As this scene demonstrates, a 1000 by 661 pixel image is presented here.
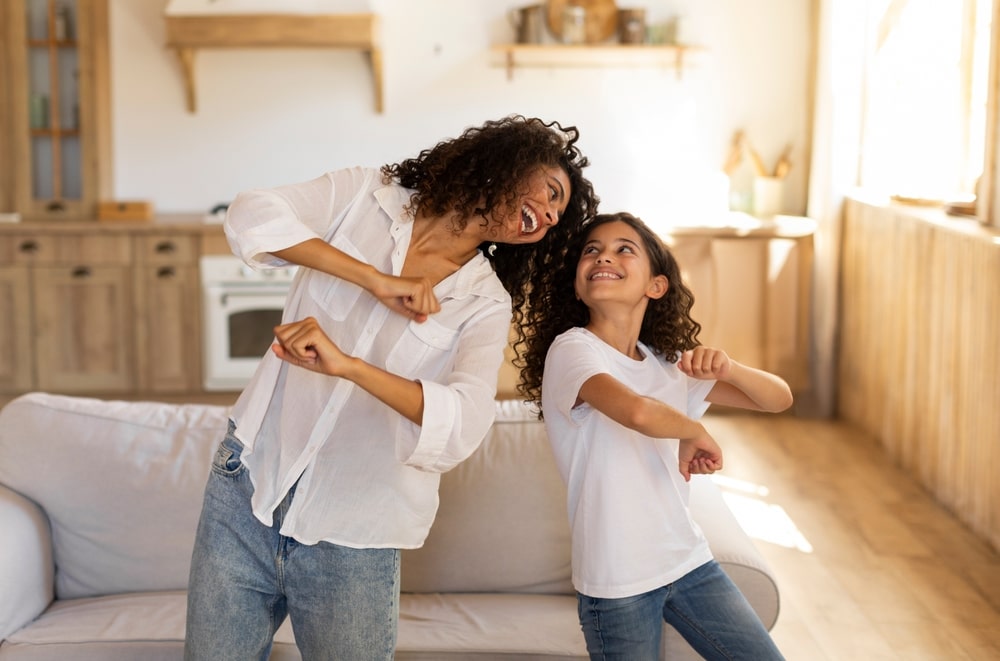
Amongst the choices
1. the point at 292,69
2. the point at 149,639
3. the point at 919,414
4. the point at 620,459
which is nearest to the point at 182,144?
the point at 292,69

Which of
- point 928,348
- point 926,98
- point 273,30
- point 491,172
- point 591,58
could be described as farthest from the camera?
point 591,58

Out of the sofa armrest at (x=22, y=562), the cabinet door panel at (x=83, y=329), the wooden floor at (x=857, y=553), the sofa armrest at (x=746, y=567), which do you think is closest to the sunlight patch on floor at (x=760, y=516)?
the wooden floor at (x=857, y=553)

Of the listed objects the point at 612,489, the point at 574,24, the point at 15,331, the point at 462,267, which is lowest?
the point at 15,331

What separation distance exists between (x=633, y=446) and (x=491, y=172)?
0.50m

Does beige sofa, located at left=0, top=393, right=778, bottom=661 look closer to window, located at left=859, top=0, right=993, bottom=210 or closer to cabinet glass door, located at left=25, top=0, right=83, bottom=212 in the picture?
window, located at left=859, top=0, right=993, bottom=210

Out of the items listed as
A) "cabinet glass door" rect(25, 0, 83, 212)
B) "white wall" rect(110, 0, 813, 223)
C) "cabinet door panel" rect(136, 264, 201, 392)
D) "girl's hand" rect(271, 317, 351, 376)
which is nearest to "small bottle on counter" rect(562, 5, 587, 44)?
"white wall" rect(110, 0, 813, 223)

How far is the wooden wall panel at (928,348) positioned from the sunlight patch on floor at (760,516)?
59 cm

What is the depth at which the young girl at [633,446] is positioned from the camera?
1.73m

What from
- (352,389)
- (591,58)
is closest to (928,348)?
(591,58)

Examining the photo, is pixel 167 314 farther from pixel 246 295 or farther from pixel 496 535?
pixel 496 535

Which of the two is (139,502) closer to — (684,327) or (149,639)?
(149,639)

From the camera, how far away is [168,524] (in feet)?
7.76

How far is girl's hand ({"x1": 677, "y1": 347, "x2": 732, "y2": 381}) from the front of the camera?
5.72 ft

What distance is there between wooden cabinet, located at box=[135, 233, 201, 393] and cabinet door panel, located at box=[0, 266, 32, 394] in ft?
1.72
